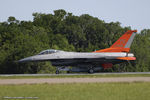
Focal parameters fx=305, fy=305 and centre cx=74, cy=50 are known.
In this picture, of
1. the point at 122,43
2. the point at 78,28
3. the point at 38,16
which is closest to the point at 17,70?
the point at 122,43

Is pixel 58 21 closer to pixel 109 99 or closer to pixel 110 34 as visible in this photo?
pixel 110 34

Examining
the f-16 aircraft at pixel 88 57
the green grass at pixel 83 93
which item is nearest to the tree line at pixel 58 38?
the f-16 aircraft at pixel 88 57

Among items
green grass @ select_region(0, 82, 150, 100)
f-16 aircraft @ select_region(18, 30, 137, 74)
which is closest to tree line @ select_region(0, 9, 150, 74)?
f-16 aircraft @ select_region(18, 30, 137, 74)

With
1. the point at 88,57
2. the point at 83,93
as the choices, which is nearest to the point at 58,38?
the point at 88,57

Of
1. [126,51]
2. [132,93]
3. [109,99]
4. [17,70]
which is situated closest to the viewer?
[109,99]

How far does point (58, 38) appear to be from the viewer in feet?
232

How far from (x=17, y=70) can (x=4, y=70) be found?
253 cm

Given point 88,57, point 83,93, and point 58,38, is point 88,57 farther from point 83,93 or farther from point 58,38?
point 58,38

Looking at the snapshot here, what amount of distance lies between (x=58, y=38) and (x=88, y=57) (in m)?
39.6

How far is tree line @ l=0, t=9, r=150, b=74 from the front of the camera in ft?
145

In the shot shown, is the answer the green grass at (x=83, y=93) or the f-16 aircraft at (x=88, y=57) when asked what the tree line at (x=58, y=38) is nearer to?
the f-16 aircraft at (x=88, y=57)

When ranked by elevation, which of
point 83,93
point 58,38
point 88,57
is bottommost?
point 83,93

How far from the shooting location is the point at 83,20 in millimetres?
89875

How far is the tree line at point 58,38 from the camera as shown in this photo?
44.1 m
